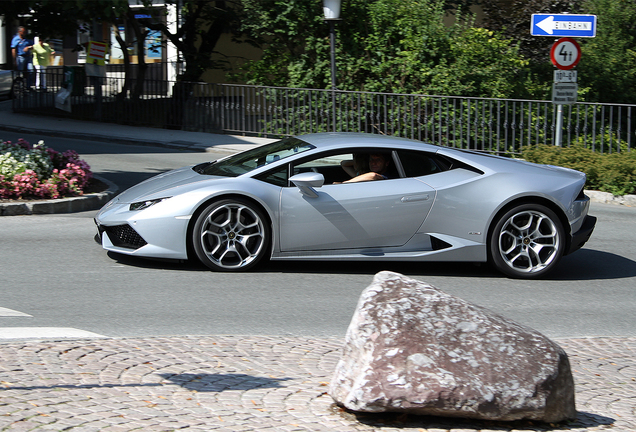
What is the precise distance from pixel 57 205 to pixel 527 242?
5895 millimetres

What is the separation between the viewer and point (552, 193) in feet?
24.6

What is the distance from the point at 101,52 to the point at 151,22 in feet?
6.28

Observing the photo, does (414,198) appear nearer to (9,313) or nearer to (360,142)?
(360,142)

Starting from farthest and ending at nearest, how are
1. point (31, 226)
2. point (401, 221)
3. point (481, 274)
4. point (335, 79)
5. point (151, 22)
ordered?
point (151, 22) < point (335, 79) < point (31, 226) < point (481, 274) < point (401, 221)

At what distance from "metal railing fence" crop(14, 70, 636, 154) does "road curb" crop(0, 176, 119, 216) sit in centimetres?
831

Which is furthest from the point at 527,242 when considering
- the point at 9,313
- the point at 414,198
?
the point at 9,313

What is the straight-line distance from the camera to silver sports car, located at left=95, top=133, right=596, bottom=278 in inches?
280

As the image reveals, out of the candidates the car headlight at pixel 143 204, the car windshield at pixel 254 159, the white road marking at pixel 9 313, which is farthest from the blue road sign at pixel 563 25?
the white road marking at pixel 9 313

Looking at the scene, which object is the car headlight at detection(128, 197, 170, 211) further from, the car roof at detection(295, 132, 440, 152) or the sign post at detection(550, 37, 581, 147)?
the sign post at detection(550, 37, 581, 147)

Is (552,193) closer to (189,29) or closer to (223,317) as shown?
(223,317)

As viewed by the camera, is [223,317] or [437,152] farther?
[437,152]

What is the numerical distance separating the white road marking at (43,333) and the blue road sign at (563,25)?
1061 centimetres

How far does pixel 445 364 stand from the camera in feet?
12.7

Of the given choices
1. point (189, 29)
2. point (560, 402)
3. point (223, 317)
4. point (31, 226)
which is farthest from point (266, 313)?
point (189, 29)
